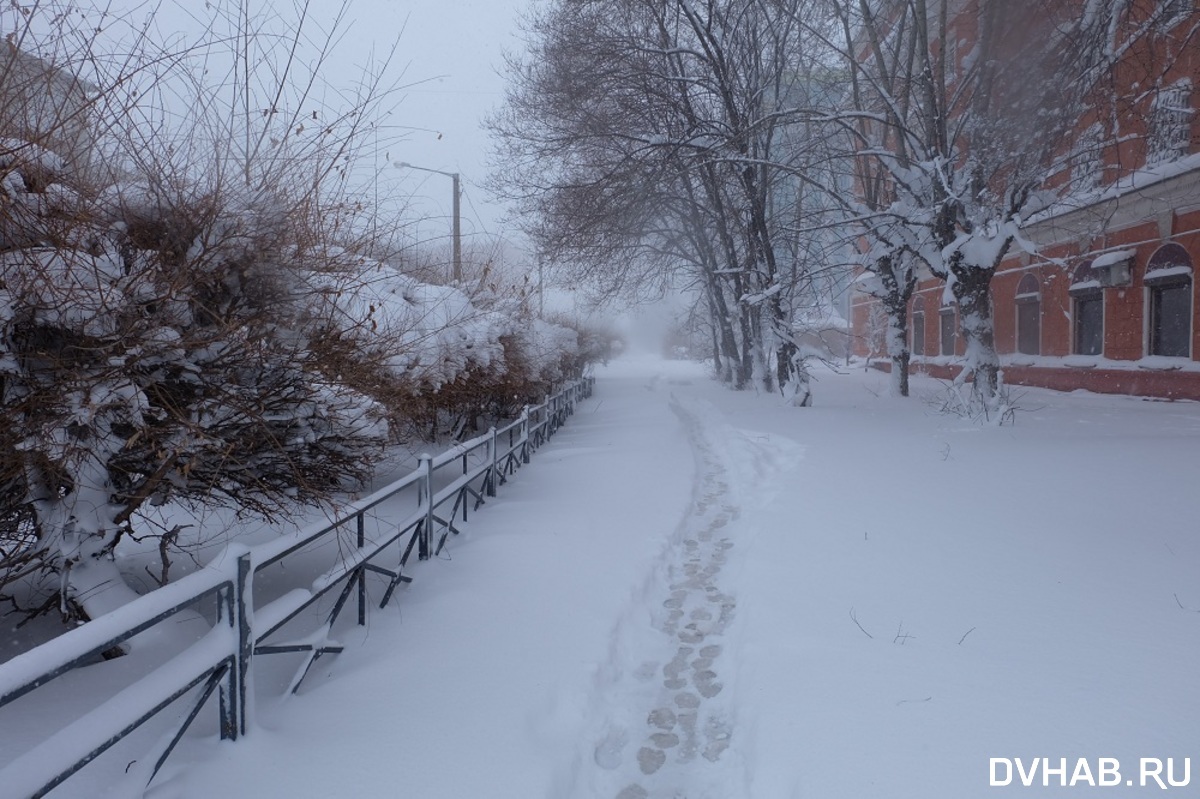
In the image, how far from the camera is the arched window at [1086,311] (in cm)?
1919

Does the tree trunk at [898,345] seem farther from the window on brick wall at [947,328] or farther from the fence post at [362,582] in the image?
the fence post at [362,582]

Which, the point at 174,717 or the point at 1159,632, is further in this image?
the point at 1159,632

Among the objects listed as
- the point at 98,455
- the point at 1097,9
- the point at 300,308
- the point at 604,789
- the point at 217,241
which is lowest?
the point at 604,789

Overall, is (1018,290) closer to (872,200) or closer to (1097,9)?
(872,200)

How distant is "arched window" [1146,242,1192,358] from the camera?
15.9 meters

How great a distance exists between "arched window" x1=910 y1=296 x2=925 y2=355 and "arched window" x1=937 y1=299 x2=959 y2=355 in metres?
1.74

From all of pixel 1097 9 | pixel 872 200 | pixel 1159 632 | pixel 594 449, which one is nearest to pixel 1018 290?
pixel 872 200

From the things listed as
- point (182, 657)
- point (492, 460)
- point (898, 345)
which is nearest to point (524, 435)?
point (492, 460)

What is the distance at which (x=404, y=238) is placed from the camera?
5.51 meters

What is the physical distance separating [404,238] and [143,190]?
6.46 ft

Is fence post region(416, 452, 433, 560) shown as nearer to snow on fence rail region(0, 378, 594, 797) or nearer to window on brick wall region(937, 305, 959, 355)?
snow on fence rail region(0, 378, 594, 797)

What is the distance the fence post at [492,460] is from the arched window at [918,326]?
85.9 ft

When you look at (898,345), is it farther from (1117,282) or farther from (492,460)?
(492,460)

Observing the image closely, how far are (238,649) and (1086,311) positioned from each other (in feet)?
73.1
